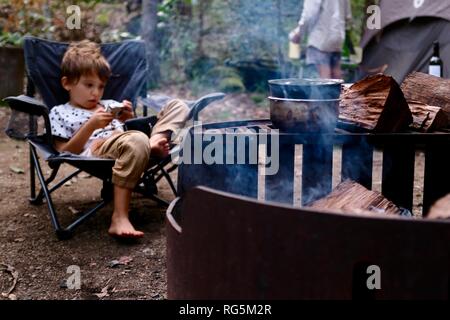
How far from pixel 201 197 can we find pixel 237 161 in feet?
2.49

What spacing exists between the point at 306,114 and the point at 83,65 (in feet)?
6.01

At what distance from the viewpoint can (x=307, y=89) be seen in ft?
7.59

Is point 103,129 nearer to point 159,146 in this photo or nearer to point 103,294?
point 159,146

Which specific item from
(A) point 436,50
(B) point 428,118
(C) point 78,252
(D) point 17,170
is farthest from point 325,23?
(C) point 78,252

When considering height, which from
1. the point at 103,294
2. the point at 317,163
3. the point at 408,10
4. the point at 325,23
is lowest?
the point at 103,294

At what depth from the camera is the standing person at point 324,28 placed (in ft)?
19.4

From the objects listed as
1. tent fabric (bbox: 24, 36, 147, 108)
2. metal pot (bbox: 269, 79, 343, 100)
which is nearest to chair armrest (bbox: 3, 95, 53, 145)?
tent fabric (bbox: 24, 36, 147, 108)

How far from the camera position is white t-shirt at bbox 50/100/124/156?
11.8 ft

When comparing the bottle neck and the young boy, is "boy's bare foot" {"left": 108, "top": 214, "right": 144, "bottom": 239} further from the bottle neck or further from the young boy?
the bottle neck

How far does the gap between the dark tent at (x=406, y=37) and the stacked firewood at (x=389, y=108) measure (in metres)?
2.86

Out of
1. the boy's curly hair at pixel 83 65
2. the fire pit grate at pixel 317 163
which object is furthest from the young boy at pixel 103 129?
the fire pit grate at pixel 317 163

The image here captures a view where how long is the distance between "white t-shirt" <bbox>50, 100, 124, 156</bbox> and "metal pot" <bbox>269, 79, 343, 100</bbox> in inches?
59.4

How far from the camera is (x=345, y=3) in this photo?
19.9ft

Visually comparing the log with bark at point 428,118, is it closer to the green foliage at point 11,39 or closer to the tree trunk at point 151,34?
the green foliage at point 11,39
